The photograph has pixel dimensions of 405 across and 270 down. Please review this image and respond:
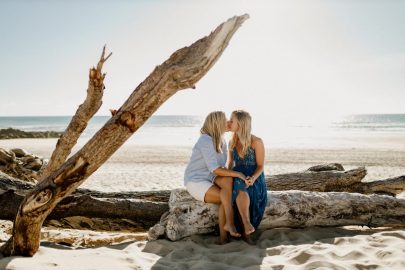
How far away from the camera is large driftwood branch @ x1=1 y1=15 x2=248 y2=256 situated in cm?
353

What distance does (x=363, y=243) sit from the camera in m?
4.57

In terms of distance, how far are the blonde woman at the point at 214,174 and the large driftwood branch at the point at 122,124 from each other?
1421mm

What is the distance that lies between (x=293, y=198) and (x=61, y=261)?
323 centimetres

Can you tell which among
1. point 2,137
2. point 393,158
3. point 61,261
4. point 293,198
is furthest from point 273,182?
point 2,137

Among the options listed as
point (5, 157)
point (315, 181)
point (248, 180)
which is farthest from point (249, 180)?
point (5, 157)

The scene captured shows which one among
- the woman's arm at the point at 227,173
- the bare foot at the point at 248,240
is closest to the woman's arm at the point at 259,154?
the woman's arm at the point at 227,173

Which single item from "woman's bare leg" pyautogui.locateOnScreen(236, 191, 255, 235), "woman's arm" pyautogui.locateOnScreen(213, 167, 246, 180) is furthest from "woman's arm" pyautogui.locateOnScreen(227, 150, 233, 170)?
"woman's bare leg" pyautogui.locateOnScreen(236, 191, 255, 235)

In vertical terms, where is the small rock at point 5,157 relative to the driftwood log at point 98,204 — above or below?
above

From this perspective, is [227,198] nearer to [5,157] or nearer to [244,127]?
[244,127]

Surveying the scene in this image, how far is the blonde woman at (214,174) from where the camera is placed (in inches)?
193

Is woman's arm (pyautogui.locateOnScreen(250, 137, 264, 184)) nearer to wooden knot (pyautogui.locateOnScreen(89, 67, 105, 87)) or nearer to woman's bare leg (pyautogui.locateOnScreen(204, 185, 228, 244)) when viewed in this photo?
woman's bare leg (pyautogui.locateOnScreen(204, 185, 228, 244))

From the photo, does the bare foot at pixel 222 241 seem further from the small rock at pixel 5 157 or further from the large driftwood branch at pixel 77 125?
the small rock at pixel 5 157

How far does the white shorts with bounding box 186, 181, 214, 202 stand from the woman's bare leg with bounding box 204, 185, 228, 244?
1.9 inches

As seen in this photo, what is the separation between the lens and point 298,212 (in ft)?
17.5
